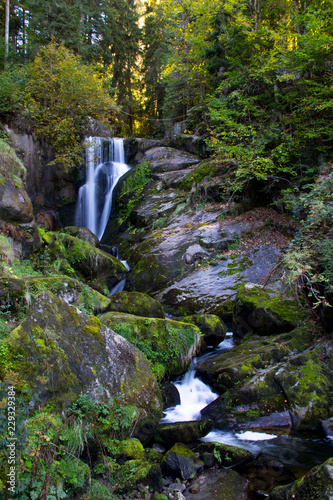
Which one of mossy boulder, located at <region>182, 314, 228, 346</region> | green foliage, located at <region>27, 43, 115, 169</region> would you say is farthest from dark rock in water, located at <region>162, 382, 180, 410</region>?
green foliage, located at <region>27, 43, 115, 169</region>

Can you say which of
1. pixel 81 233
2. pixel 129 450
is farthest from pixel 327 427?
pixel 81 233

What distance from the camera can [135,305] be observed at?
27.6 ft

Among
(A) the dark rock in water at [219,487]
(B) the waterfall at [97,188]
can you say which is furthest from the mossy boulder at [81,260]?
(A) the dark rock in water at [219,487]

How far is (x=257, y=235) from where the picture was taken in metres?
12.3

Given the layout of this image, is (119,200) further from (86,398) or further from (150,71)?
(150,71)

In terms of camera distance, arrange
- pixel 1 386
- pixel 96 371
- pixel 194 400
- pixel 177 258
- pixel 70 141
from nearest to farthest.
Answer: pixel 1 386 < pixel 96 371 < pixel 194 400 < pixel 177 258 < pixel 70 141

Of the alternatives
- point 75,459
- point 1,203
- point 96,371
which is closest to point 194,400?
point 96,371

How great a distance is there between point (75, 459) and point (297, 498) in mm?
2470

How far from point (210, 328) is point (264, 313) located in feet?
4.75

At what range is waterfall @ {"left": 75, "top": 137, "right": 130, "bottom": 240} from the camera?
18047 mm

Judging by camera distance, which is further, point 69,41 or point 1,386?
point 69,41

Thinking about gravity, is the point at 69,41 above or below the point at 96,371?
above

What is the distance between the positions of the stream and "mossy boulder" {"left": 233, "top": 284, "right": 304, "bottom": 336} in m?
2.25

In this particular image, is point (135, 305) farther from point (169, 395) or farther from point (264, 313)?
point (264, 313)
